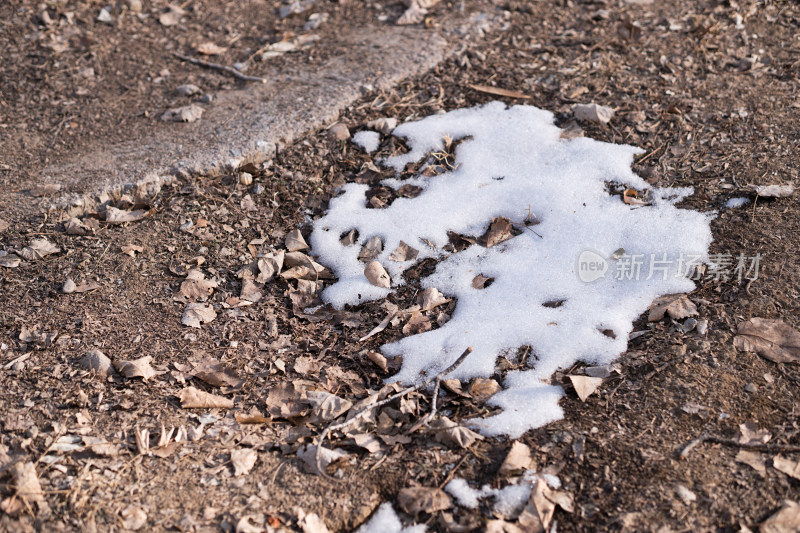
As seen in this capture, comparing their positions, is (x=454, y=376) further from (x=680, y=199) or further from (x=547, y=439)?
(x=680, y=199)

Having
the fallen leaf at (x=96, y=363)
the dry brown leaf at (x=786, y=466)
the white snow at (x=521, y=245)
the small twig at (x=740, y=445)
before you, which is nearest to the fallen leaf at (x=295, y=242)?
the white snow at (x=521, y=245)

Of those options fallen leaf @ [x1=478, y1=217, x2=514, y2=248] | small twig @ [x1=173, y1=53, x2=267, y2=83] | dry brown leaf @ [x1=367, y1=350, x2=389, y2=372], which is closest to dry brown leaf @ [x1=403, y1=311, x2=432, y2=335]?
dry brown leaf @ [x1=367, y1=350, x2=389, y2=372]

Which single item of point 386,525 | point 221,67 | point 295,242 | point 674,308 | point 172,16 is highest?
point 172,16

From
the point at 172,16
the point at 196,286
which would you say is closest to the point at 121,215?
the point at 196,286

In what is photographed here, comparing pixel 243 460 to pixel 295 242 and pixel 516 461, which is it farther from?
pixel 295 242

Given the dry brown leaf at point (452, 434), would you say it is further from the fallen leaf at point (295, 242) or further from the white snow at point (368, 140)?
the white snow at point (368, 140)
